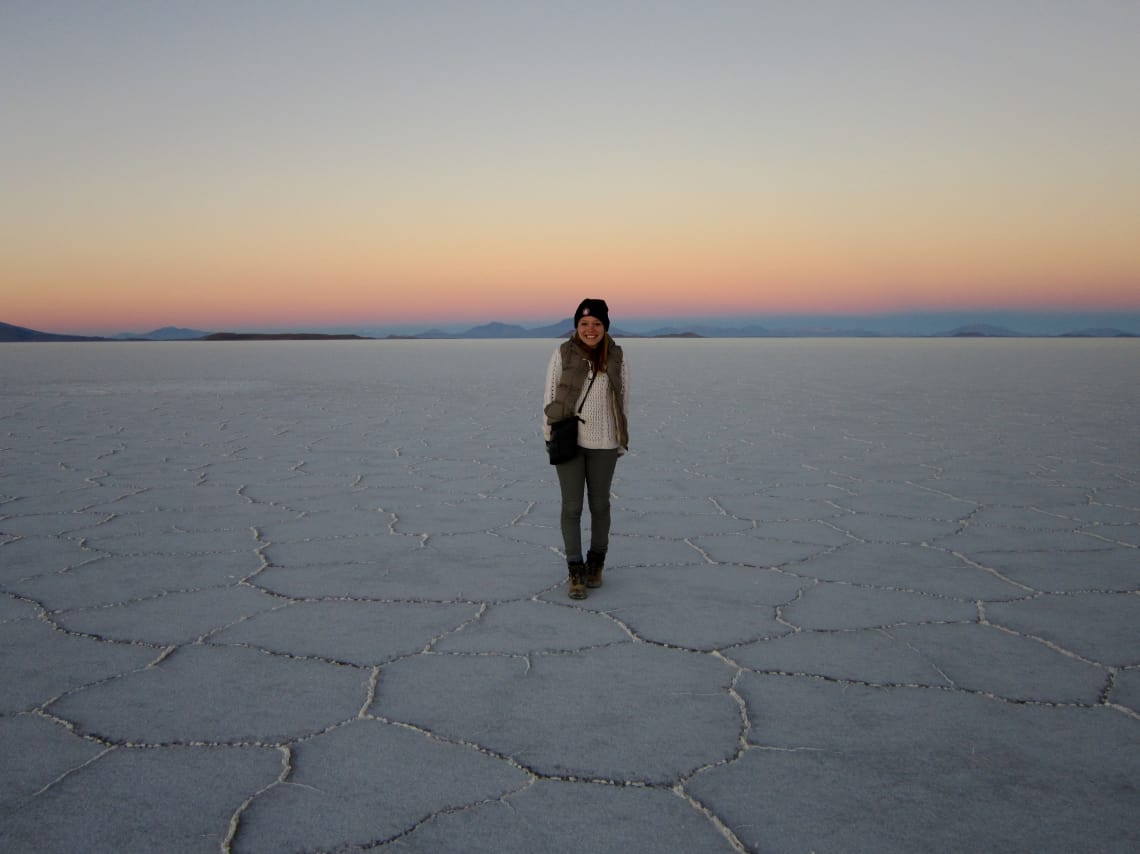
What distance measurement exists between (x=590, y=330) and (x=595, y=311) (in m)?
0.07

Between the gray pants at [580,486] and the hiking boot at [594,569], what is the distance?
0.21 feet

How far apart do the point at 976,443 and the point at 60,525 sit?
6709 mm

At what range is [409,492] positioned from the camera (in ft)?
16.2

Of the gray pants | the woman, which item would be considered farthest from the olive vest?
the gray pants

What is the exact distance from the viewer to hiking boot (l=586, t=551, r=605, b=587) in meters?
3.05

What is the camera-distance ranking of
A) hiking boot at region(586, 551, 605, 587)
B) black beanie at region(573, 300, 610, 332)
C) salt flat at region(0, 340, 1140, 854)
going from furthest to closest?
hiking boot at region(586, 551, 605, 587), black beanie at region(573, 300, 610, 332), salt flat at region(0, 340, 1140, 854)

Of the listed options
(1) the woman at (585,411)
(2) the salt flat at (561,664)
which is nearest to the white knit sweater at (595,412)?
(1) the woman at (585,411)

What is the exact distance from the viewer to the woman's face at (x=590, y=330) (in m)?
2.82

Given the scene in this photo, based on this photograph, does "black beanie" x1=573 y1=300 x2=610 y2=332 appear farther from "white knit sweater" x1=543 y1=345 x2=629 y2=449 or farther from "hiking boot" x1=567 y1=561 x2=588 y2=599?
"hiking boot" x1=567 y1=561 x2=588 y2=599

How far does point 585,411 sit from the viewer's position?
2.92m

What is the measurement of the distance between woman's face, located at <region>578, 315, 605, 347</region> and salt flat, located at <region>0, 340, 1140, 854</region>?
928 millimetres

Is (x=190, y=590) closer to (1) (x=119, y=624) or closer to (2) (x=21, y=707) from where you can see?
(1) (x=119, y=624)

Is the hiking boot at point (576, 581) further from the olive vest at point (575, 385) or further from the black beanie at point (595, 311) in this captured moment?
the black beanie at point (595, 311)

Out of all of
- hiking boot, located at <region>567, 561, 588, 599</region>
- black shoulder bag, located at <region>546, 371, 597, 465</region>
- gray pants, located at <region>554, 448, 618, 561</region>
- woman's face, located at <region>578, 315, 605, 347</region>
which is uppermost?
woman's face, located at <region>578, 315, 605, 347</region>
